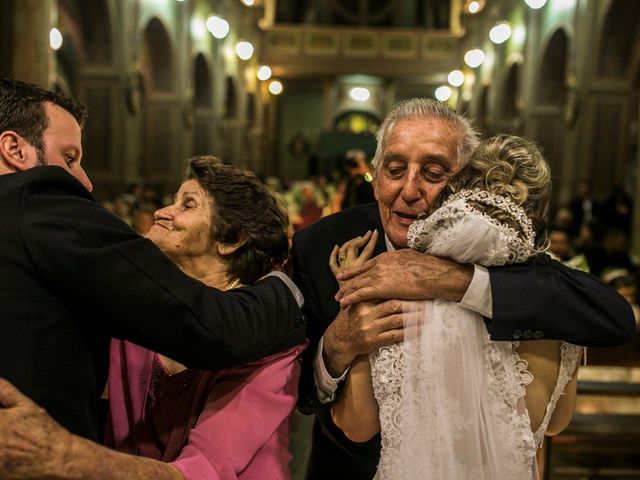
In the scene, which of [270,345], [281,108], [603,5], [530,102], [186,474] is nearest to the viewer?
[186,474]

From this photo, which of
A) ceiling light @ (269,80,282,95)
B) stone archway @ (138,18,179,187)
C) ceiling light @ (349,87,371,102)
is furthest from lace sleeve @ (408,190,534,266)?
ceiling light @ (349,87,371,102)

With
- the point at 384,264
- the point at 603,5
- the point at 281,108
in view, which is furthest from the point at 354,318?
the point at 281,108

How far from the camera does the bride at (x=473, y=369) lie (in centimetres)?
147

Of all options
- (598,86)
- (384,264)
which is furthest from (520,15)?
(384,264)

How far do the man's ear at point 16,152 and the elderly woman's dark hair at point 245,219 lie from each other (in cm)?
53

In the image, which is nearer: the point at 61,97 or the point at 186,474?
the point at 186,474

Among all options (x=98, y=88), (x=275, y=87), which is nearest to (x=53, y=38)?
(x=98, y=88)

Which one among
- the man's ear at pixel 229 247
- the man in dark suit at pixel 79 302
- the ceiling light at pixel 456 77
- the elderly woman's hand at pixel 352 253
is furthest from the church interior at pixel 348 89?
the man in dark suit at pixel 79 302

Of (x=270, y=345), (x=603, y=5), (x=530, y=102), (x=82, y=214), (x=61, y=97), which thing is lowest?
(x=270, y=345)

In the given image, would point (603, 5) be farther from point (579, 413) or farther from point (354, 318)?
point (354, 318)

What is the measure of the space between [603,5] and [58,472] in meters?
10.5

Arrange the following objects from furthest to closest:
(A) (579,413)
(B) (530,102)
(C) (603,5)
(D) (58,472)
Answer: (B) (530,102), (C) (603,5), (A) (579,413), (D) (58,472)

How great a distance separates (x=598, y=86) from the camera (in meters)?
10.4

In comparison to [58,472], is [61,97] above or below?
above
